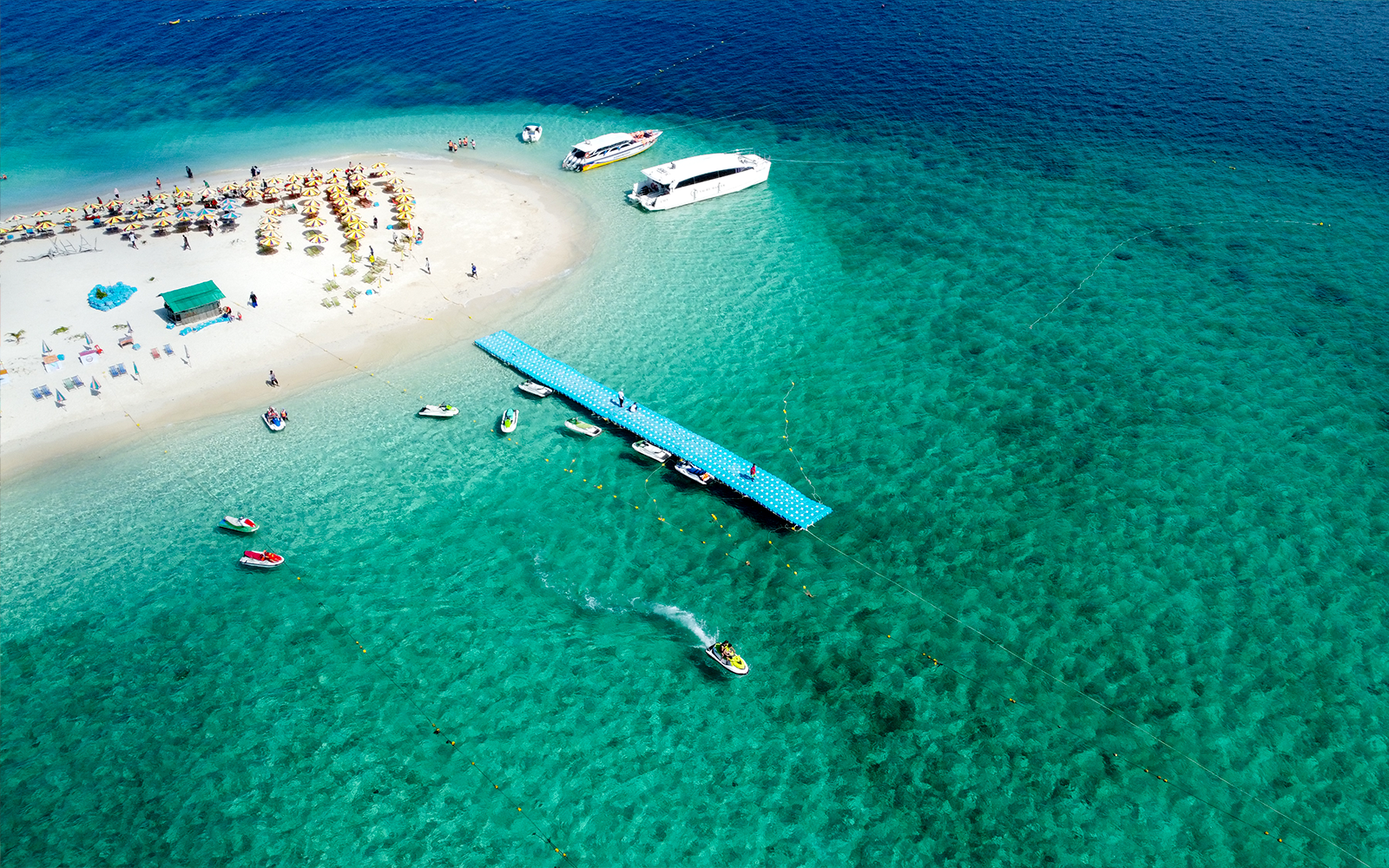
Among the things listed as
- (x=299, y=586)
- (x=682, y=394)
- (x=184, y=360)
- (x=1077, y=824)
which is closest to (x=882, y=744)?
(x=1077, y=824)

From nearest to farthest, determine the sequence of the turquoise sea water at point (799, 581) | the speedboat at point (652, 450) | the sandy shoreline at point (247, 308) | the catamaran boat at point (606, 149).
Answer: the turquoise sea water at point (799, 581) < the speedboat at point (652, 450) < the sandy shoreline at point (247, 308) < the catamaran boat at point (606, 149)

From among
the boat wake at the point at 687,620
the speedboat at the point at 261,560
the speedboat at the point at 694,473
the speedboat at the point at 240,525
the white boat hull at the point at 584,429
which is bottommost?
the boat wake at the point at 687,620

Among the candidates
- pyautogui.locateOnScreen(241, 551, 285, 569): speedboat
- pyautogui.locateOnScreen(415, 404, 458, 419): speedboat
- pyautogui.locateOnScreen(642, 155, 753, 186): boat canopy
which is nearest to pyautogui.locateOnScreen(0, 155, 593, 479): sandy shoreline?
pyautogui.locateOnScreen(415, 404, 458, 419): speedboat

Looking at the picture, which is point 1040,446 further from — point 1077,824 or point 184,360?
point 184,360

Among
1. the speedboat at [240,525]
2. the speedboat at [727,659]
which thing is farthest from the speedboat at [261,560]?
the speedboat at [727,659]

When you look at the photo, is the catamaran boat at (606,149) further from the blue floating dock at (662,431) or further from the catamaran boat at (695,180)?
the blue floating dock at (662,431)

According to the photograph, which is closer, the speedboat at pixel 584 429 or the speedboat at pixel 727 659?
the speedboat at pixel 727 659
